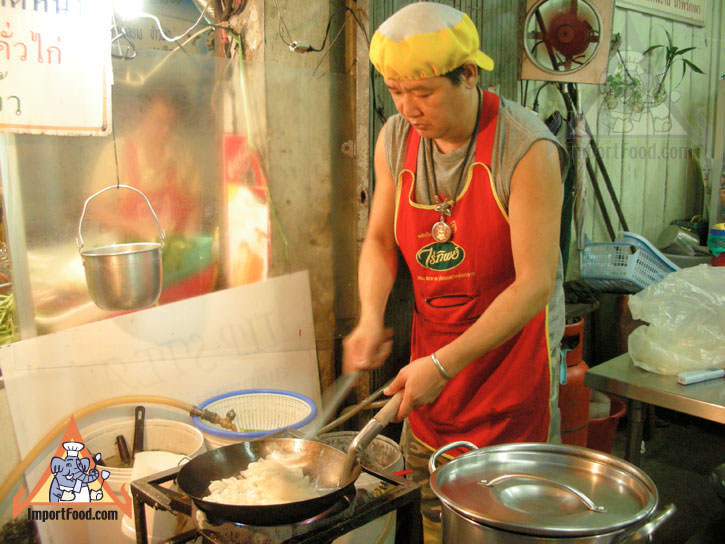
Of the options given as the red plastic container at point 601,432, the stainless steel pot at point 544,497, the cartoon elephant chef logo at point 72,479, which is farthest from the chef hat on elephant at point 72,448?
the red plastic container at point 601,432

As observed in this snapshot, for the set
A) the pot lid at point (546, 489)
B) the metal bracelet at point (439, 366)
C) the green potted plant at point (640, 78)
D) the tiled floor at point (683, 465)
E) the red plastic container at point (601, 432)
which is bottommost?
the tiled floor at point (683, 465)

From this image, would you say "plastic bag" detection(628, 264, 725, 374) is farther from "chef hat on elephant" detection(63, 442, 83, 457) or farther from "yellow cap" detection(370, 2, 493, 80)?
"chef hat on elephant" detection(63, 442, 83, 457)

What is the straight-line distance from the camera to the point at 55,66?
2111mm

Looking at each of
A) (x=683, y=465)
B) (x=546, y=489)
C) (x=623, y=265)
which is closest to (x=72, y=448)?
(x=546, y=489)

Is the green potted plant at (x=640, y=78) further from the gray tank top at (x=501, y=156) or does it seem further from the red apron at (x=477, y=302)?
the red apron at (x=477, y=302)

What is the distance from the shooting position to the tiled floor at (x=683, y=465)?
323 centimetres

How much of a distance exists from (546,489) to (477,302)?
819mm

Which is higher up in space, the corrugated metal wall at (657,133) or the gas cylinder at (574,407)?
the corrugated metal wall at (657,133)

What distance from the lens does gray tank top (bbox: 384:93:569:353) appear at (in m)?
1.80

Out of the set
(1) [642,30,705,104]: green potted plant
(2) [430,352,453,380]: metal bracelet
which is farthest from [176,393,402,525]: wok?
(1) [642,30,705,104]: green potted plant

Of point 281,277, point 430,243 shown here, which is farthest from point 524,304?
point 281,277

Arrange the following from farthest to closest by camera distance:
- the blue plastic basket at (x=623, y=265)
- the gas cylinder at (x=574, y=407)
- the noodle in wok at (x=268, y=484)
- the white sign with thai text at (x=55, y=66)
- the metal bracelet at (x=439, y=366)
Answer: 1. the blue plastic basket at (x=623, y=265)
2. the gas cylinder at (x=574, y=407)
3. the white sign with thai text at (x=55, y=66)
4. the metal bracelet at (x=439, y=366)
5. the noodle in wok at (x=268, y=484)

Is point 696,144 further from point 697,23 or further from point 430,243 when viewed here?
point 430,243

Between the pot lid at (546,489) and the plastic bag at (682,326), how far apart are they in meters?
1.30
